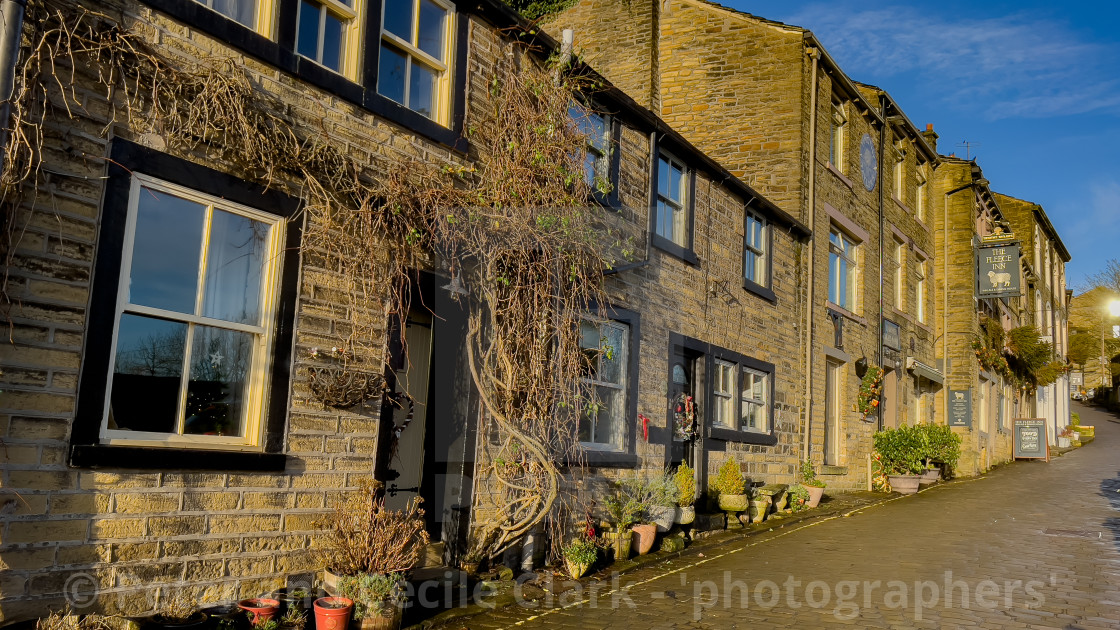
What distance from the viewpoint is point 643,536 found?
9992 millimetres

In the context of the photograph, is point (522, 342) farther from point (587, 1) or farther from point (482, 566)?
point (587, 1)

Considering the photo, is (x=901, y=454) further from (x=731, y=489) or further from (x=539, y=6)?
(x=539, y=6)

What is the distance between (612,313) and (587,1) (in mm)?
9776

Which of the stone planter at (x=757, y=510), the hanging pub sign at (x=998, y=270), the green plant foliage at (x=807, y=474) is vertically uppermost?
the hanging pub sign at (x=998, y=270)

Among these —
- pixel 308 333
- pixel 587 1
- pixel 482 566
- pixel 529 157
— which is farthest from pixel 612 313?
pixel 587 1

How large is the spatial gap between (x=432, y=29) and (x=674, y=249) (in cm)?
510

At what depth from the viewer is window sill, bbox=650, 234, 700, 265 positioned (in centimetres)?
1161

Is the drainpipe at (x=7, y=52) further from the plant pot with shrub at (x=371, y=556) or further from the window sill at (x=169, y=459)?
the plant pot with shrub at (x=371, y=556)

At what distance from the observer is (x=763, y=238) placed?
15.3m

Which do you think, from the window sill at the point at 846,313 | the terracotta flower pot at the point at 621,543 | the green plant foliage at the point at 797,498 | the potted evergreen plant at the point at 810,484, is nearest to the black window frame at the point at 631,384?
the terracotta flower pot at the point at 621,543

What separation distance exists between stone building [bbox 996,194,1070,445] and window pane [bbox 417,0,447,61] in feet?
104

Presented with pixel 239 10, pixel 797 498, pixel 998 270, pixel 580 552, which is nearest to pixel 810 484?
pixel 797 498

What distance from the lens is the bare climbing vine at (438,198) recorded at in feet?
17.4
